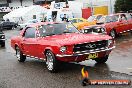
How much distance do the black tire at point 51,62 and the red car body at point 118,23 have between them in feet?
36.1

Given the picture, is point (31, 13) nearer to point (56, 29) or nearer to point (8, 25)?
point (8, 25)

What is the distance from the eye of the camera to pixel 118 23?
21859 mm

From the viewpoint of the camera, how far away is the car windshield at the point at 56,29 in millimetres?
11468

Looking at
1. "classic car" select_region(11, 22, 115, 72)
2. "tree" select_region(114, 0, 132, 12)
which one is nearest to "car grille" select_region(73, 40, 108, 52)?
"classic car" select_region(11, 22, 115, 72)

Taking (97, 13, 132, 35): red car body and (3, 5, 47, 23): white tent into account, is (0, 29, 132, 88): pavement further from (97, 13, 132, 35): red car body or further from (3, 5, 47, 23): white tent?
(3, 5, 47, 23): white tent

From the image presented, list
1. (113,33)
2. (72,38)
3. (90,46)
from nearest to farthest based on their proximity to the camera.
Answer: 1. (90,46)
2. (72,38)
3. (113,33)

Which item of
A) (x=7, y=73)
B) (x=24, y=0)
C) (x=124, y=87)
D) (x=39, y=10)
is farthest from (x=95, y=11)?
(x=24, y=0)

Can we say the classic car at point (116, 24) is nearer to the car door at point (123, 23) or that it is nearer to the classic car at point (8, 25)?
the car door at point (123, 23)

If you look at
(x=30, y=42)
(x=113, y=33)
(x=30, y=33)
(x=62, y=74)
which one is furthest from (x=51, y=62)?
(x=113, y=33)

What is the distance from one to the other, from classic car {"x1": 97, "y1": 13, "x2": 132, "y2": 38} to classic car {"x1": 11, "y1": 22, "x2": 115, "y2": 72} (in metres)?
9.71

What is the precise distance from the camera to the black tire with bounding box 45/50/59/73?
33.7ft

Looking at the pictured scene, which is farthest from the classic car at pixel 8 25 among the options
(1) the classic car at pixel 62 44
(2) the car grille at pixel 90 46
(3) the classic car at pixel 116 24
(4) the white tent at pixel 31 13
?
(2) the car grille at pixel 90 46

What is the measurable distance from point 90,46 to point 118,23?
12.1 metres

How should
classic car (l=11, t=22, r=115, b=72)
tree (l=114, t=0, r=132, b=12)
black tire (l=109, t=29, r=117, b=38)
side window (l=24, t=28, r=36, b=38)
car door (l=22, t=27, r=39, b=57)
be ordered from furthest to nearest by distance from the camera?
tree (l=114, t=0, r=132, b=12), black tire (l=109, t=29, r=117, b=38), side window (l=24, t=28, r=36, b=38), car door (l=22, t=27, r=39, b=57), classic car (l=11, t=22, r=115, b=72)
